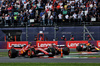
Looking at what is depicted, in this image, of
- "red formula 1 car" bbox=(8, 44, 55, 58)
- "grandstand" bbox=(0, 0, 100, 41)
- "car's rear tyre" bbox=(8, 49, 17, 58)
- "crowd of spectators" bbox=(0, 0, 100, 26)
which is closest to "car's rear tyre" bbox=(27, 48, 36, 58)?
"red formula 1 car" bbox=(8, 44, 55, 58)

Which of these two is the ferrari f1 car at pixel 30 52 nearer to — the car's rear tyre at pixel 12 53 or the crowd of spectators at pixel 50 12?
the car's rear tyre at pixel 12 53

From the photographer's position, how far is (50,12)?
2862 cm

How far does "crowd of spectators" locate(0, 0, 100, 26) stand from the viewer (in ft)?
91.0

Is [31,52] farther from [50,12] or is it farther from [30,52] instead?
[50,12]

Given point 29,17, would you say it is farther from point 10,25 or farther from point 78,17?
point 78,17

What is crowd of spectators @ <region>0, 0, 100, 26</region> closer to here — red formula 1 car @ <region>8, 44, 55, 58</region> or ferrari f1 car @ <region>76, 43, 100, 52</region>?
ferrari f1 car @ <region>76, 43, 100, 52</region>

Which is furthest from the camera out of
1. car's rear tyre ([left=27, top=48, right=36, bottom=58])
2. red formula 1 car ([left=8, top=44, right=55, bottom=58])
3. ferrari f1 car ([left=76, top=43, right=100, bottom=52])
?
ferrari f1 car ([left=76, top=43, right=100, bottom=52])

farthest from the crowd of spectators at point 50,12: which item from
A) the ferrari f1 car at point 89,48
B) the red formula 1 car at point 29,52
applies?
the red formula 1 car at point 29,52

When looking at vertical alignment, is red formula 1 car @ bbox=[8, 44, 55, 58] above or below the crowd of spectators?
below

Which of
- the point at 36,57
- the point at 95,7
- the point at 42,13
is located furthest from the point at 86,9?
the point at 36,57

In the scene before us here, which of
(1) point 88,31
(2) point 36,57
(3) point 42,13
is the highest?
(3) point 42,13

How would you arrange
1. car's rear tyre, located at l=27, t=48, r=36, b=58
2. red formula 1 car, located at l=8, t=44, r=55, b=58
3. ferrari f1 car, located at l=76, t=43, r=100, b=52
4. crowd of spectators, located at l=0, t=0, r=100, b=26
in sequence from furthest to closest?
crowd of spectators, located at l=0, t=0, r=100, b=26
ferrari f1 car, located at l=76, t=43, r=100, b=52
red formula 1 car, located at l=8, t=44, r=55, b=58
car's rear tyre, located at l=27, t=48, r=36, b=58

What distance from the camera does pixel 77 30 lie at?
2811cm

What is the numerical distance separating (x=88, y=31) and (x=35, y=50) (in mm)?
12662
